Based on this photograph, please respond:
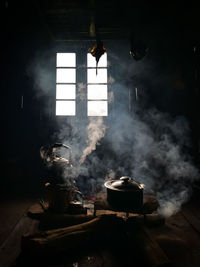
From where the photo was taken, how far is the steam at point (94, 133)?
22.6 ft

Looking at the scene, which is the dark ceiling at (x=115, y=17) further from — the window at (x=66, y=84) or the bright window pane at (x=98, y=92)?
the bright window pane at (x=98, y=92)

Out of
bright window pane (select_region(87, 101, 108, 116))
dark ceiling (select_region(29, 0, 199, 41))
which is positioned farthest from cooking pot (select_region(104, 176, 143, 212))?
dark ceiling (select_region(29, 0, 199, 41))

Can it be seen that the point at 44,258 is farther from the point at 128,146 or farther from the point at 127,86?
the point at 127,86

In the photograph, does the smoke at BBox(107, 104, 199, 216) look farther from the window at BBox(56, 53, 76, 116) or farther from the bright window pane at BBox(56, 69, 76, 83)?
the bright window pane at BBox(56, 69, 76, 83)

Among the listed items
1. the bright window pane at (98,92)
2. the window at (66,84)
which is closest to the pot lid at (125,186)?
the window at (66,84)

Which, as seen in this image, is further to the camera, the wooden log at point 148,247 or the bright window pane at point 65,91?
the bright window pane at point 65,91

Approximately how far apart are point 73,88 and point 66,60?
1.16m

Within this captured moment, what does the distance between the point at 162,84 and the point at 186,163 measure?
3036mm

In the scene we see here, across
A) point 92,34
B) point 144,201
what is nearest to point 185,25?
point 92,34

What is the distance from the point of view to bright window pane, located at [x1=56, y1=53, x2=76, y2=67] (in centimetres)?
728

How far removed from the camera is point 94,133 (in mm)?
6957

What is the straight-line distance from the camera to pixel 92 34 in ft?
21.5

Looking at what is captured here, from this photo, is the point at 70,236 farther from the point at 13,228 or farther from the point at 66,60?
the point at 66,60

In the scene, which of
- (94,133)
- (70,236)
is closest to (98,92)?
(94,133)
